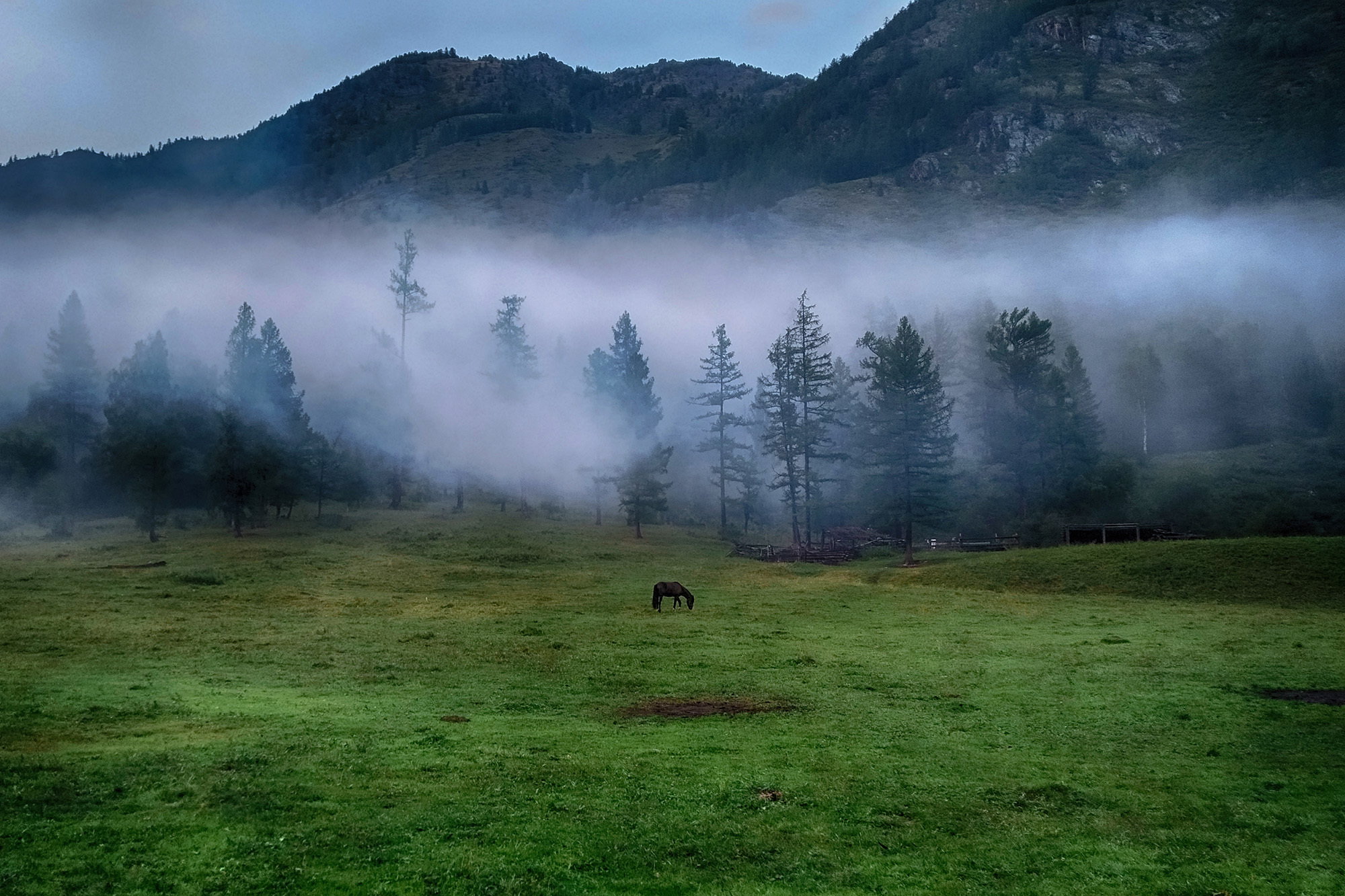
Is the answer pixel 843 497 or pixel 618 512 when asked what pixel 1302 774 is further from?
pixel 618 512

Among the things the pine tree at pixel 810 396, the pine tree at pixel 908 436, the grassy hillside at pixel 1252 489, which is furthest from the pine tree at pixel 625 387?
the grassy hillside at pixel 1252 489

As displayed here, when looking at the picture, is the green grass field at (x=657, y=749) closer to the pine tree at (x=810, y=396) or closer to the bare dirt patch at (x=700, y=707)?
the bare dirt patch at (x=700, y=707)

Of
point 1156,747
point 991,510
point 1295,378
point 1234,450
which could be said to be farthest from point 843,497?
point 1156,747

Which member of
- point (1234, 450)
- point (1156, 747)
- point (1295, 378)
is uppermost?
point (1295, 378)

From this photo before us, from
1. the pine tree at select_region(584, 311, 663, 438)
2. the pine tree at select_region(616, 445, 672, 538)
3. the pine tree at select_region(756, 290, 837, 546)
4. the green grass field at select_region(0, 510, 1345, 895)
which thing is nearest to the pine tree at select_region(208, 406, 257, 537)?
the green grass field at select_region(0, 510, 1345, 895)

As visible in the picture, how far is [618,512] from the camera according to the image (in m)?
112

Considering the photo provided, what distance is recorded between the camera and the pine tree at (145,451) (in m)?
72.1

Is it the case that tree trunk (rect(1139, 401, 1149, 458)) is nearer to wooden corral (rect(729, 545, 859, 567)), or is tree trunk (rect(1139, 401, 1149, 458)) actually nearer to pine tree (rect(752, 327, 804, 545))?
pine tree (rect(752, 327, 804, 545))

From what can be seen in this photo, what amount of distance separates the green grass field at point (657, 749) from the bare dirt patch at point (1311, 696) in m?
0.51

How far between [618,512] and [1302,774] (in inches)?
3779

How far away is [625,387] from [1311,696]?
90.5 metres

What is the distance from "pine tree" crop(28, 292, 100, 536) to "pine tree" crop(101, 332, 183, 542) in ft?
72.4

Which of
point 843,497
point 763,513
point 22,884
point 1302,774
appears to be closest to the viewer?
point 22,884

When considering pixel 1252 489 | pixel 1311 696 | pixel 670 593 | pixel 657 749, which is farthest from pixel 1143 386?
pixel 657 749
